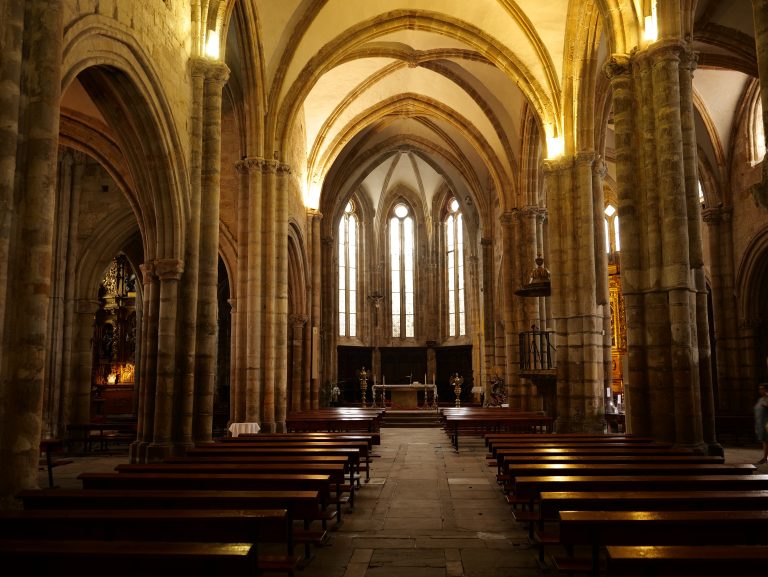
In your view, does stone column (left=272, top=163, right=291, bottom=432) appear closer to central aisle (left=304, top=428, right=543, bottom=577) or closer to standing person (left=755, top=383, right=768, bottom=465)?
central aisle (left=304, top=428, right=543, bottom=577)

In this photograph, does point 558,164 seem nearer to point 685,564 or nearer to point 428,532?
point 428,532

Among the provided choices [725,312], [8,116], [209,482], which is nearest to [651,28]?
[8,116]

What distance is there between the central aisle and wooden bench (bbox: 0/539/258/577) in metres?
2.26

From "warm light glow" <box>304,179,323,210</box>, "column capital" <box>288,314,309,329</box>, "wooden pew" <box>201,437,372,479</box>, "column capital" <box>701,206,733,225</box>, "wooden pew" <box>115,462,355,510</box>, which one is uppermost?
"warm light glow" <box>304,179,323,210</box>

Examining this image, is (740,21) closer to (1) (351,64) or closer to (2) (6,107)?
(1) (351,64)

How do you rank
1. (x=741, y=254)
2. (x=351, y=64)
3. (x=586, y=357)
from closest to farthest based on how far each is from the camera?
(x=586, y=357) → (x=741, y=254) → (x=351, y=64)

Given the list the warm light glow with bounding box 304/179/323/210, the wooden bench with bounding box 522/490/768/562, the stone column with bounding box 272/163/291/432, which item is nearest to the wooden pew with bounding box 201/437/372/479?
the wooden bench with bounding box 522/490/768/562

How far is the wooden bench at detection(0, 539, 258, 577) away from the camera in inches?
124

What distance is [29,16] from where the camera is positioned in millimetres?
6520

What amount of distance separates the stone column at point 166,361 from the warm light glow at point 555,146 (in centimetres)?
1119

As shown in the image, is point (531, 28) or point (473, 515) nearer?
point (473, 515)

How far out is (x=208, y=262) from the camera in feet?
38.5

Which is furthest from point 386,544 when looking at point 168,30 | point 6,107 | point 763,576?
point 168,30

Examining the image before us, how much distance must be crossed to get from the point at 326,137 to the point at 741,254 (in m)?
14.6
